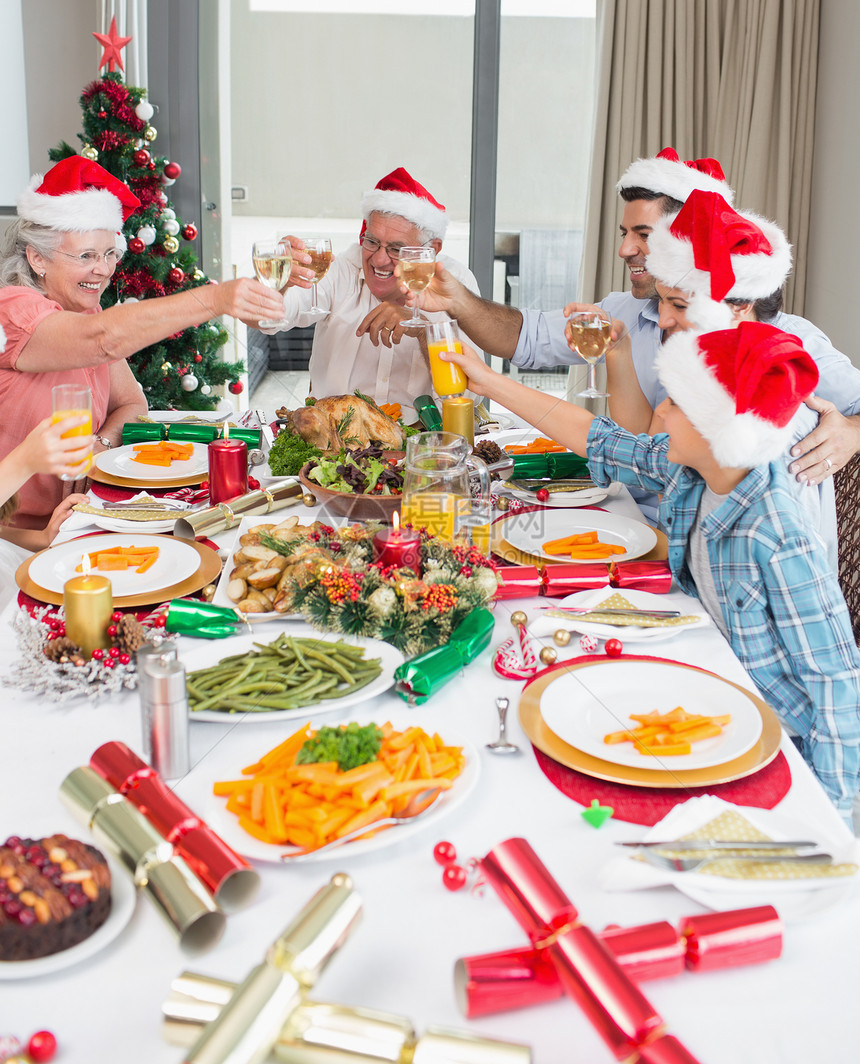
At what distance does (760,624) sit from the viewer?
146cm

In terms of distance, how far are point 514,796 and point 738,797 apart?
23 centimetres

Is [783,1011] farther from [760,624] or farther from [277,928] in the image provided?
[760,624]

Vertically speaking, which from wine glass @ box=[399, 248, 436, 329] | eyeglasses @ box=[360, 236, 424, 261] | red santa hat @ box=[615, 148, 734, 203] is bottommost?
wine glass @ box=[399, 248, 436, 329]

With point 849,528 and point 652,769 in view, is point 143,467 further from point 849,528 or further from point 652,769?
point 849,528

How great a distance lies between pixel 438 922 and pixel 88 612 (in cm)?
65

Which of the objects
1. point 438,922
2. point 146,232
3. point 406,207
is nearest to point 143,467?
point 406,207

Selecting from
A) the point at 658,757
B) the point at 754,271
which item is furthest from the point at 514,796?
the point at 754,271

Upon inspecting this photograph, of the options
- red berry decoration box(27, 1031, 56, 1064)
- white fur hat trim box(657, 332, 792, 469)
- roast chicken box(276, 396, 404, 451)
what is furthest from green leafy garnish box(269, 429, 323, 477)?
red berry decoration box(27, 1031, 56, 1064)

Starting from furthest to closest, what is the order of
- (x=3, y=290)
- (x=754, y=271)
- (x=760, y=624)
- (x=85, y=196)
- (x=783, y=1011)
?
(x=85, y=196)
(x=3, y=290)
(x=754, y=271)
(x=760, y=624)
(x=783, y=1011)

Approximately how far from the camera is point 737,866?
83cm

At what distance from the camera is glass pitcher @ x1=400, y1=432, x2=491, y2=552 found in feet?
4.87

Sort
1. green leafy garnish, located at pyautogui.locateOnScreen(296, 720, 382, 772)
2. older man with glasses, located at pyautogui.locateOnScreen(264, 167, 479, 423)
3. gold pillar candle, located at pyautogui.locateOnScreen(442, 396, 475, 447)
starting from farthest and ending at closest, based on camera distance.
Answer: older man with glasses, located at pyautogui.locateOnScreen(264, 167, 479, 423)
gold pillar candle, located at pyautogui.locateOnScreen(442, 396, 475, 447)
green leafy garnish, located at pyautogui.locateOnScreen(296, 720, 382, 772)

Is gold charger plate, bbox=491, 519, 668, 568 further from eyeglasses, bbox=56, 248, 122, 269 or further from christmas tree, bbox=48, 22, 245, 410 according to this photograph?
christmas tree, bbox=48, 22, 245, 410

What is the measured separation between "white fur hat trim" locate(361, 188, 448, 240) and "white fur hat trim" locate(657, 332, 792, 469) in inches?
67.5
